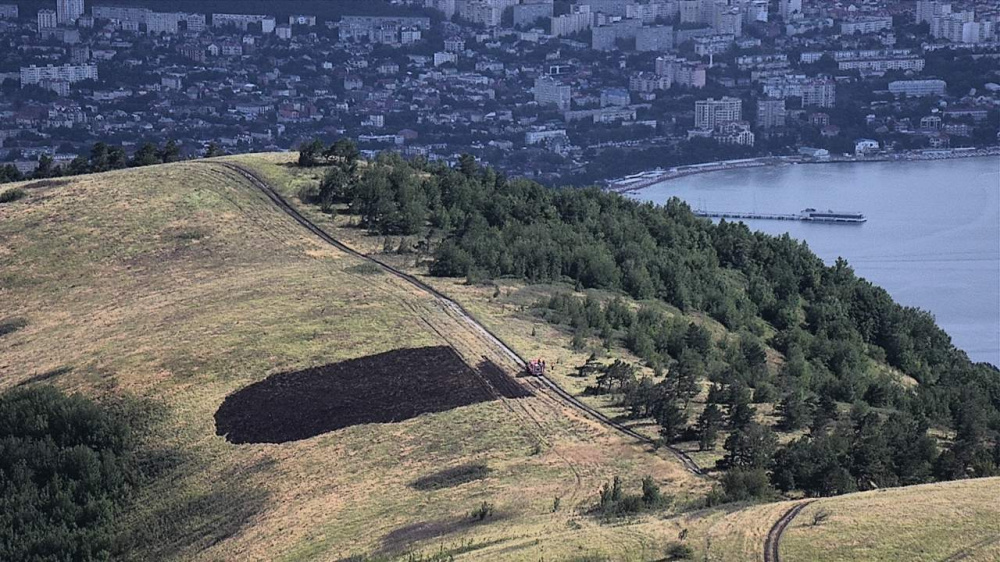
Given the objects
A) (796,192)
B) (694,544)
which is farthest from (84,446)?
(796,192)

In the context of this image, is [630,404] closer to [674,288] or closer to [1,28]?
[674,288]

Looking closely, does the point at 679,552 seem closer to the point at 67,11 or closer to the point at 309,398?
the point at 309,398

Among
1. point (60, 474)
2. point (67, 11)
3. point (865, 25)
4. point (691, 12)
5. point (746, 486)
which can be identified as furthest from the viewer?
point (691, 12)

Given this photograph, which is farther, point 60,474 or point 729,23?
point 729,23

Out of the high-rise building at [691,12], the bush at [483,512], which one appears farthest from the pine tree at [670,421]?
the high-rise building at [691,12]

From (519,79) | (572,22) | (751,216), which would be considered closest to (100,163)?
(751,216)

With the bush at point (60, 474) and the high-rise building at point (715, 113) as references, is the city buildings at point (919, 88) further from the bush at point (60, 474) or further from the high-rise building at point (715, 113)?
the bush at point (60, 474)

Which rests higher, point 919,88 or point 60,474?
point 919,88
